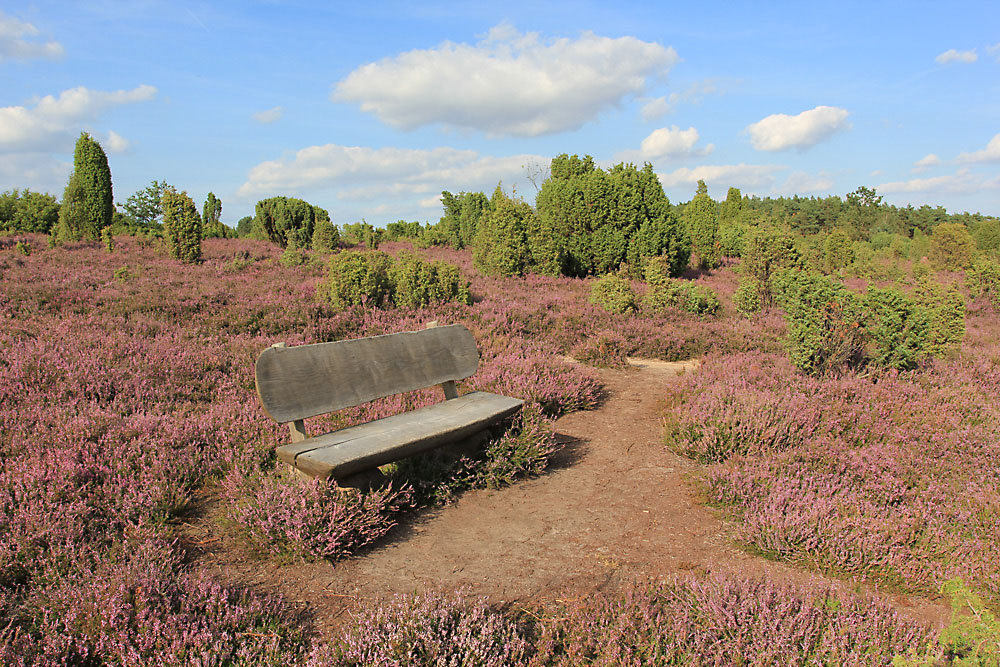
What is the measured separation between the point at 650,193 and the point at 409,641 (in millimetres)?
17377

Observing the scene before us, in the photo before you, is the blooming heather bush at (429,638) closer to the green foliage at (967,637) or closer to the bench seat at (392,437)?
the bench seat at (392,437)

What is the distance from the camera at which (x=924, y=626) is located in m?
2.58

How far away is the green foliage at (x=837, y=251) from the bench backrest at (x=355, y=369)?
22.3m

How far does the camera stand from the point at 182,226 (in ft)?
49.6

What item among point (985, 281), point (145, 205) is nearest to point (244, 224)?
point (145, 205)

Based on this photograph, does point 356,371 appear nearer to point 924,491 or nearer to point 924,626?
point 924,626

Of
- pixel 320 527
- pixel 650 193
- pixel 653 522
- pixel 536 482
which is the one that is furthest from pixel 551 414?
pixel 650 193

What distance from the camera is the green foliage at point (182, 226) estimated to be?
49.2ft

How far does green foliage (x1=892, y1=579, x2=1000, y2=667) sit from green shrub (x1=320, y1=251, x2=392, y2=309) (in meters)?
8.51

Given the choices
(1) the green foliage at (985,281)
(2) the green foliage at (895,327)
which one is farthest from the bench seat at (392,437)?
(1) the green foliage at (985,281)

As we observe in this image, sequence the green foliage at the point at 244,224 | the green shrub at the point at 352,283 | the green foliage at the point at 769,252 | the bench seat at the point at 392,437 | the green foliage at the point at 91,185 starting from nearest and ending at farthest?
the bench seat at the point at 392,437, the green shrub at the point at 352,283, the green foliage at the point at 769,252, the green foliage at the point at 91,185, the green foliage at the point at 244,224

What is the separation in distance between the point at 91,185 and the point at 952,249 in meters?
35.0

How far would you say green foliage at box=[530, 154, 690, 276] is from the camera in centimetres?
1667

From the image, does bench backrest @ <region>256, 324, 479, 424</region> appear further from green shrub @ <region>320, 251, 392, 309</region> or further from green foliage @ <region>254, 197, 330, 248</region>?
green foliage @ <region>254, 197, 330, 248</region>
